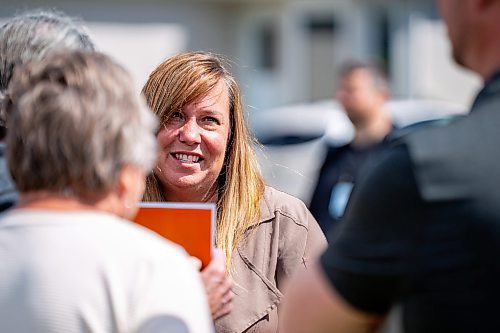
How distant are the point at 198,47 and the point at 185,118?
52.6 ft

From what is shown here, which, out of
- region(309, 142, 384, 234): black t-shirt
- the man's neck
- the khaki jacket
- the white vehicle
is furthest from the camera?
the white vehicle

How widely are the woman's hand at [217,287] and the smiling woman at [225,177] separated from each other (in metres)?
0.61

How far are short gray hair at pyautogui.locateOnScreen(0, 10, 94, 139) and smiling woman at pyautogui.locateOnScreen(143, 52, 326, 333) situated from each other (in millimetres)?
584

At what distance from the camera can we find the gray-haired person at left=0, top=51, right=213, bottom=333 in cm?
206

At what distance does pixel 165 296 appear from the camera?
6.84 ft

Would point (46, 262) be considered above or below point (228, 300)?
above

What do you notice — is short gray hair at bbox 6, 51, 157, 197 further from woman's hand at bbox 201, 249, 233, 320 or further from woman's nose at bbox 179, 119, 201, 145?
woman's nose at bbox 179, 119, 201, 145

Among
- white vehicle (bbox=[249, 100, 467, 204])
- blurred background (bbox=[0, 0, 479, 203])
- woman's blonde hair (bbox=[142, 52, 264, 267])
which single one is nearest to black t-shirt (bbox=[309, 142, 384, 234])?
woman's blonde hair (bbox=[142, 52, 264, 267])

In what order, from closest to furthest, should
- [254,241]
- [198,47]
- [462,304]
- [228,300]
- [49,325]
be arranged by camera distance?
[462,304], [49,325], [228,300], [254,241], [198,47]

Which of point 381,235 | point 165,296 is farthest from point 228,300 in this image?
point 381,235

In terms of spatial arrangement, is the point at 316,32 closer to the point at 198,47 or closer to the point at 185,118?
the point at 198,47

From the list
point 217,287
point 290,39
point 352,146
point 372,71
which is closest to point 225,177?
point 217,287

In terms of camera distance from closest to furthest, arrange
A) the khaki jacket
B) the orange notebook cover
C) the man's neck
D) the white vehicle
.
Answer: the orange notebook cover
the khaki jacket
the man's neck
the white vehicle

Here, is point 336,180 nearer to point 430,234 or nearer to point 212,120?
point 212,120
